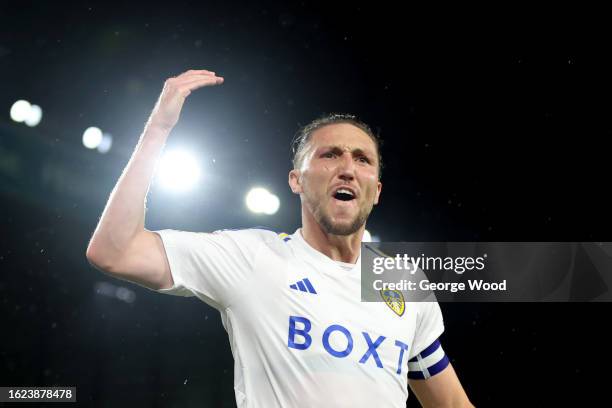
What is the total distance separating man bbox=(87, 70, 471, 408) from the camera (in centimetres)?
200

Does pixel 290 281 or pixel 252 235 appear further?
pixel 252 235

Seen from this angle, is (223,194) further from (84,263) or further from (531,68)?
(531,68)

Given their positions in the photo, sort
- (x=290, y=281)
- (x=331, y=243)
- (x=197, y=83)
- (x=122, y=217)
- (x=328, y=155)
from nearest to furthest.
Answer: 1. (x=122, y=217)
2. (x=197, y=83)
3. (x=290, y=281)
4. (x=331, y=243)
5. (x=328, y=155)

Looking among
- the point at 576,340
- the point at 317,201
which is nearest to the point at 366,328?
the point at 317,201

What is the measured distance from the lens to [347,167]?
263cm

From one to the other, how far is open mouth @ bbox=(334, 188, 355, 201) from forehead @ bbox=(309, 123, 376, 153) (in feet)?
0.69

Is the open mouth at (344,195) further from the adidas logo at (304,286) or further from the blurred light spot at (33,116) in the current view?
the blurred light spot at (33,116)

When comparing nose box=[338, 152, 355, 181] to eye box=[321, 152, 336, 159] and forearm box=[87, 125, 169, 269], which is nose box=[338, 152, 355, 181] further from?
→ forearm box=[87, 125, 169, 269]

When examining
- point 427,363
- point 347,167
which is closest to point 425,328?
point 427,363

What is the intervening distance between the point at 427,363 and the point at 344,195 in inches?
33.4

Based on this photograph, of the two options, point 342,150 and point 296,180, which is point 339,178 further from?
point 296,180

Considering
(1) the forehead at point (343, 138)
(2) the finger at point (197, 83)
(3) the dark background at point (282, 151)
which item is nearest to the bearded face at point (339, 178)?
(1) the forehead at point (343, 138)

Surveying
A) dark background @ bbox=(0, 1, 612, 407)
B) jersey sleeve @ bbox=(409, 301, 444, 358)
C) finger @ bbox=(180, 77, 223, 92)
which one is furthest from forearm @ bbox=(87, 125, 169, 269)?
dark background @ bbox=(0, 1, 612, 407)

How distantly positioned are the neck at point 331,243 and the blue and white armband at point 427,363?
0.53 metres
